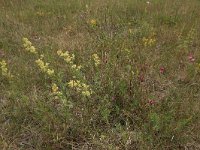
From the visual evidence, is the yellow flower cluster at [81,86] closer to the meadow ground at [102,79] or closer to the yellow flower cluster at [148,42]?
the meadow ground at [102,79]

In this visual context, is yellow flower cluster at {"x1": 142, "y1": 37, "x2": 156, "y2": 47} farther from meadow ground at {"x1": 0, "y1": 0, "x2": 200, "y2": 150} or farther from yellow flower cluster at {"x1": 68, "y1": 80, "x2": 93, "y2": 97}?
yellow flower cluster at {"x1": 68, "y1": 80, "x2": 93, "y2": 97}

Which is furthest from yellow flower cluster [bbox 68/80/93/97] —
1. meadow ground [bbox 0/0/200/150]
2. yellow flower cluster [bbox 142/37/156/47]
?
yellow flower cluster [bbox 142/37/156/47]

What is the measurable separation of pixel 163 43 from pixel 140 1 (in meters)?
1.66

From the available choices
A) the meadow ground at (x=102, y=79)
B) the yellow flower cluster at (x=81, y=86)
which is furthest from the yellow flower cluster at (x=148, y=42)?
the yellow flower cluster at (x=81, y=86)

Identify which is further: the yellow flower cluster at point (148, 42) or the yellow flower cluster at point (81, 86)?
the yellow flower cluster at point (148, 42)

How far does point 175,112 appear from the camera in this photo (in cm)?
337

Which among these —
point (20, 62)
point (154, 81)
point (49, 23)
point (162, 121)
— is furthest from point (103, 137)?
point (49, 23)

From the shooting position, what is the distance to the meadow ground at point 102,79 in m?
3.22

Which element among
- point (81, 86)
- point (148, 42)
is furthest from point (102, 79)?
point (148, 42)

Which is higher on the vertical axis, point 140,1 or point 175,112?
point 140,1

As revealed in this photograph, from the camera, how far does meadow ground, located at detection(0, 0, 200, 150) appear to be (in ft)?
10.6

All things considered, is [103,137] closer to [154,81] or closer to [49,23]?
[154,81]

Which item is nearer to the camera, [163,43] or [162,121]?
[162,121]

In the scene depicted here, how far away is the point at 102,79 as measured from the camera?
3.64m
